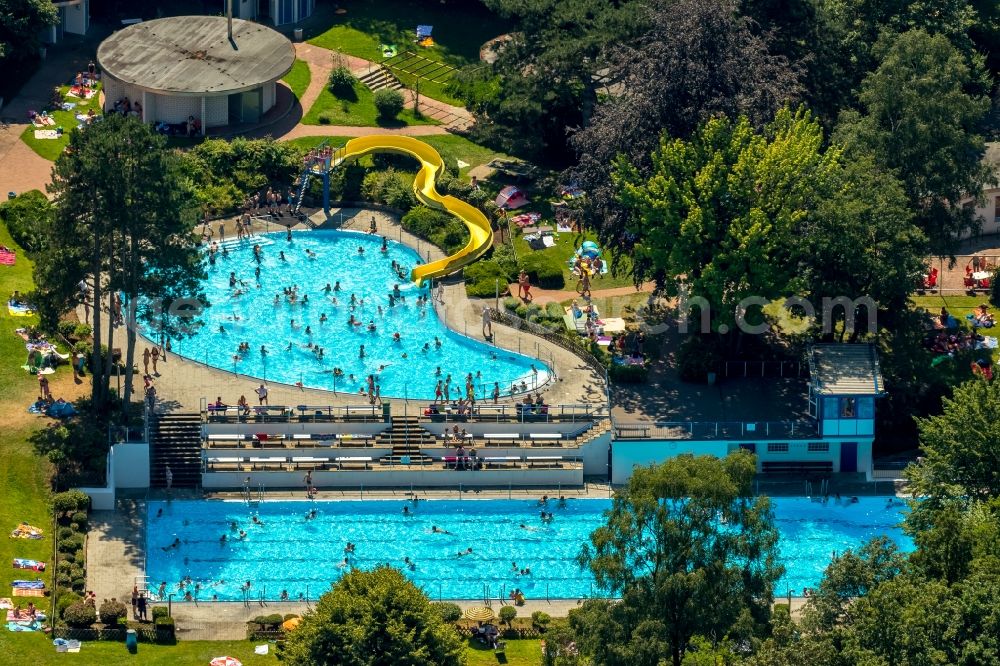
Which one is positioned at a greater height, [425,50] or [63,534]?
[425,50]

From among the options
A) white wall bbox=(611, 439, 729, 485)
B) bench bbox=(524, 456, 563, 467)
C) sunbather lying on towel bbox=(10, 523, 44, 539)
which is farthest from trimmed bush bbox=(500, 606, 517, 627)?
sunbather lying on towel bbox=(10, 523, 44, 539)

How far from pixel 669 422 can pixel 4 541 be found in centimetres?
3226

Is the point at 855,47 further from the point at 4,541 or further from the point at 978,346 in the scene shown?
the point at 4,541

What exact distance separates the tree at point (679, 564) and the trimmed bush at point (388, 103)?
170 feet

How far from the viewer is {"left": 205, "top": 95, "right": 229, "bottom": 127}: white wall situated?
151125mm

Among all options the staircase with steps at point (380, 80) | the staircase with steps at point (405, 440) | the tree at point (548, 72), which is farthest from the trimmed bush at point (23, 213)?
the tree at point (548, 72)

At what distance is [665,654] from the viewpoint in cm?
10512

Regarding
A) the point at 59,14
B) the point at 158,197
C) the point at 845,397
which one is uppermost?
the point at 59,14

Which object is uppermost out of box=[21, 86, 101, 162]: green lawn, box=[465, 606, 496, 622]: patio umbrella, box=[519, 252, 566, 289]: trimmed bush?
box=[21, 86, 101, 162]: green lawn

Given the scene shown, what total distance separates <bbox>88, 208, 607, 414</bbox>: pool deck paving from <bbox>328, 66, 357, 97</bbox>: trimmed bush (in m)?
22.5

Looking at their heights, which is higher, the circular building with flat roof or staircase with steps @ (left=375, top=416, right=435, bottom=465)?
the circular building with flat roof

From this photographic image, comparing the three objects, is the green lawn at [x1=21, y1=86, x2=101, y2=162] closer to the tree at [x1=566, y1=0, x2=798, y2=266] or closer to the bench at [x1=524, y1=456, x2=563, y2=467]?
the tree at [x1=566, y1=0, x2=798, y2=266]

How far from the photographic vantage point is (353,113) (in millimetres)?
155875

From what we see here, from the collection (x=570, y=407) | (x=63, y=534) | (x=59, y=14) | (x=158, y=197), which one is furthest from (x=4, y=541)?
(x=59, y=14)
